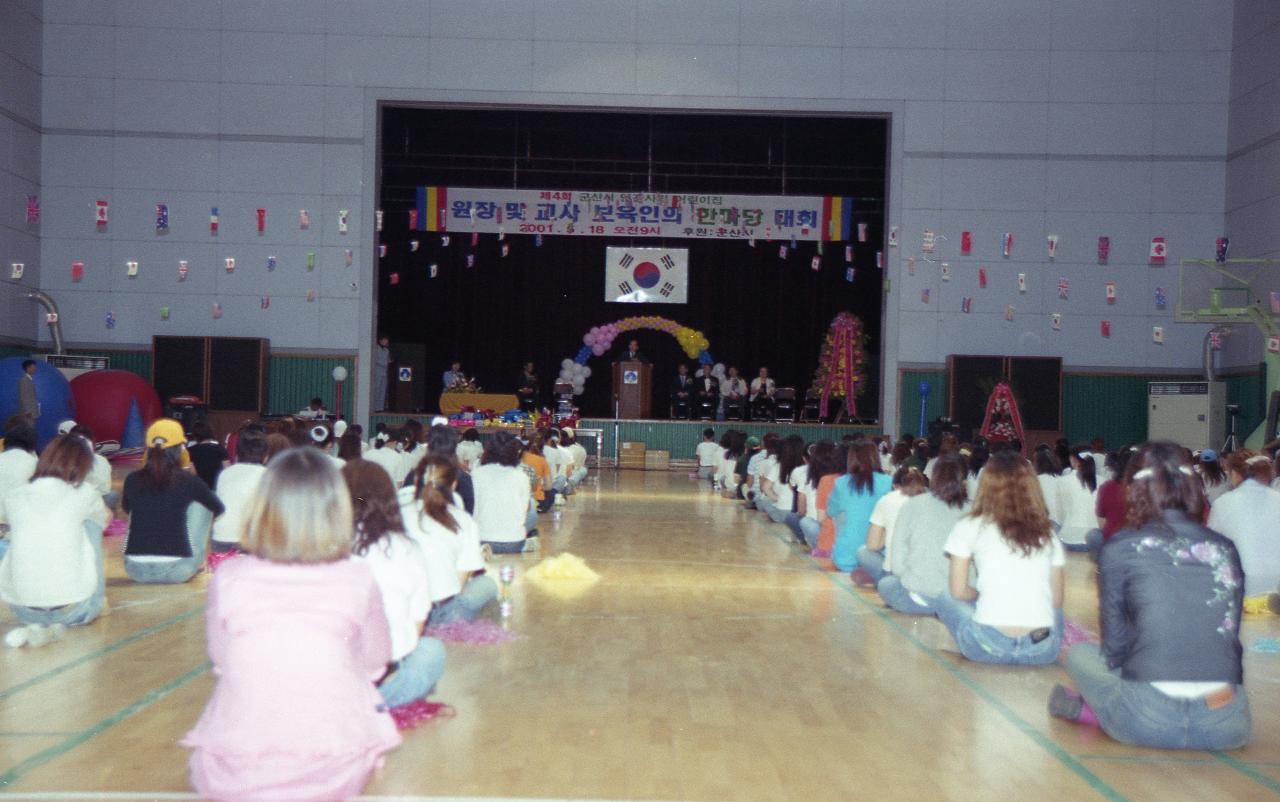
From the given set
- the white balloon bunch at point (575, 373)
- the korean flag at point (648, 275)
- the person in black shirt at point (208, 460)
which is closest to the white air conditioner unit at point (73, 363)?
the white balloon bunch at point (575, 373)

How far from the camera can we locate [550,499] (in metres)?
12.2

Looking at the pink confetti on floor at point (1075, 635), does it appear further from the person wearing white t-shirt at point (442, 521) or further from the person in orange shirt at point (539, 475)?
the person in orange shirt at point (539, 475)

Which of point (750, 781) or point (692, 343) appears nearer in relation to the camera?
point (750, 781)

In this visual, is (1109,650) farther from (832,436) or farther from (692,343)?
(692,343)

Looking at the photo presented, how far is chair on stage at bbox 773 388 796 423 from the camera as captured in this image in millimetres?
20375

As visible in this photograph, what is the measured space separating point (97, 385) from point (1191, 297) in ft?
51.2

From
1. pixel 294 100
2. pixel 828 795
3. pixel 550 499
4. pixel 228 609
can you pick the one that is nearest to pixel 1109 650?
pixel 828 795

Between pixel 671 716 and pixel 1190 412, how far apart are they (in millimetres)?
15287

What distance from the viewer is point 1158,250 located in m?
18.8

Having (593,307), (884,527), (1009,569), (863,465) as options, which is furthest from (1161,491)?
(593,307)

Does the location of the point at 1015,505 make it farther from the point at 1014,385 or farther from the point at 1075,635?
the point at 1014,385

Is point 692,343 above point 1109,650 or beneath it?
above

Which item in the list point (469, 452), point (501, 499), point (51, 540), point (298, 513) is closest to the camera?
point (298, 513)

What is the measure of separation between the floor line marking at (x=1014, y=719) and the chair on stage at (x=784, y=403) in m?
13.5
